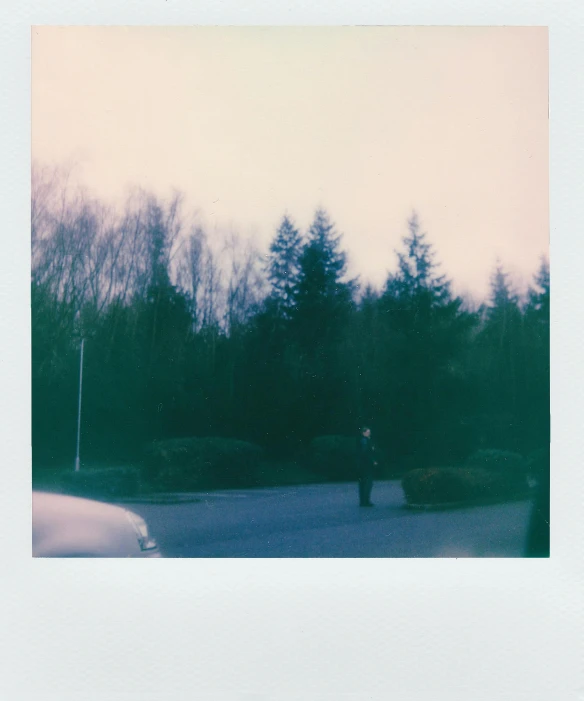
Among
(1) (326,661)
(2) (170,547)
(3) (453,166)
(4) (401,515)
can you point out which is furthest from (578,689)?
(3) (453,166)

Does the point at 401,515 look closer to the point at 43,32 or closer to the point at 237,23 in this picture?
the point at 237,23

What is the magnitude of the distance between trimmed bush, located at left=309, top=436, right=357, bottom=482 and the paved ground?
→ 2.30 feet

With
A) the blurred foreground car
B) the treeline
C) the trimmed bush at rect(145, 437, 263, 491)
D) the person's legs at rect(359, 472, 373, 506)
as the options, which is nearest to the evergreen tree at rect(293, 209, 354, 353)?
the treeline

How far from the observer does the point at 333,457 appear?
383 inches

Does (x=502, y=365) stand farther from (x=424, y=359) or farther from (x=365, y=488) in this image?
(x=365, y=488)

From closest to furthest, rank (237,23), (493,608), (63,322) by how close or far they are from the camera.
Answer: (493,608) < (237,23) < (63,322)

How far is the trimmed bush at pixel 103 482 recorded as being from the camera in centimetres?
802

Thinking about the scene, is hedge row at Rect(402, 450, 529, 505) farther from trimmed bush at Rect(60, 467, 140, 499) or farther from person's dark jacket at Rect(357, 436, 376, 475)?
trimmed bush at Rect(60, 467, 140, 499)

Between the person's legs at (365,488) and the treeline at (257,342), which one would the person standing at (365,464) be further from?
the treeline at (257,342)

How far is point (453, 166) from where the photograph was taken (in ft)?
26.3

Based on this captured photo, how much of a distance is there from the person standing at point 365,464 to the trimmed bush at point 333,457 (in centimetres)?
16

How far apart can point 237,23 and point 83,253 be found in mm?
3188

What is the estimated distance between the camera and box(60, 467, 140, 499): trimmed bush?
8016mm

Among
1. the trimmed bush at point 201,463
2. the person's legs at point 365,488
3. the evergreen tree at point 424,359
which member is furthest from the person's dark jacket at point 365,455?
the trimmed bush at point 201,463
